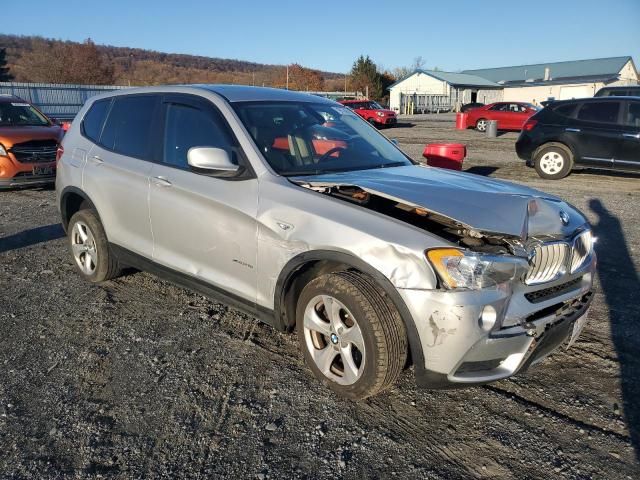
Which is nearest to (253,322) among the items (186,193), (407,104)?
(186,193)

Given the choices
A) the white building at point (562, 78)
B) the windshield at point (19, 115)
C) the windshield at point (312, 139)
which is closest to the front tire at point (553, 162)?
the windshield at point (312, 139)

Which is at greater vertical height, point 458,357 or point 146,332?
point 458,357

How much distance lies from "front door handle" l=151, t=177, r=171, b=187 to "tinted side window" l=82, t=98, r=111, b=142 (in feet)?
3.96

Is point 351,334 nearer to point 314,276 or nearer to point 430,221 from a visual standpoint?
point 314,276

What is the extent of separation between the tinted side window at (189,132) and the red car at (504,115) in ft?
79.1

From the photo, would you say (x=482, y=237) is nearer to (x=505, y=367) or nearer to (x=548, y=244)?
(x=548, y=244)

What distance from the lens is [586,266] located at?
314 cm

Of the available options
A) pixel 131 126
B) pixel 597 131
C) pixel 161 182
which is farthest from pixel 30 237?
pixel 597 131

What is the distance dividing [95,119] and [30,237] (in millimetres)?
2593

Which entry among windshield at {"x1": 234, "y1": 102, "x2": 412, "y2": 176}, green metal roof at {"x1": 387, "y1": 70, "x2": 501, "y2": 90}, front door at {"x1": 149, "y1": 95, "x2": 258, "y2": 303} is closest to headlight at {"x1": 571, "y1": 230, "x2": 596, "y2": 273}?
windshield at {"x1": 234, "y1": 102, "x2": 412, "y2": 176}

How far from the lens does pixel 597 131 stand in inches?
429

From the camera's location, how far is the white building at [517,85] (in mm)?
55875

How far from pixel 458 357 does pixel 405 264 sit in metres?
0.53

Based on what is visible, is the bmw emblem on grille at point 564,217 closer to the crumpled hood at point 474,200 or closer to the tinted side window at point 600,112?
the crumpled hood at point 474,200
